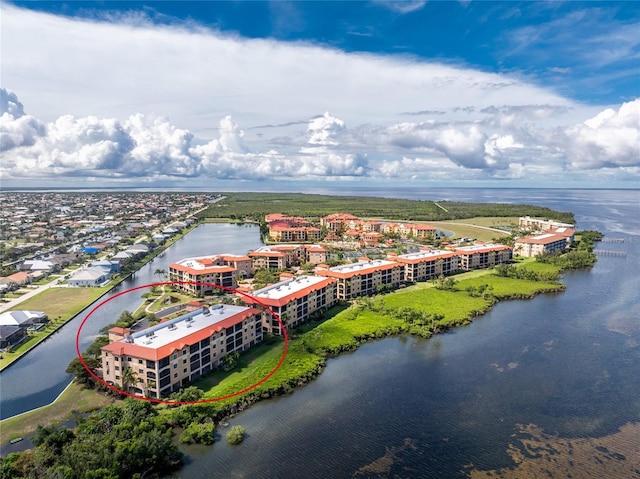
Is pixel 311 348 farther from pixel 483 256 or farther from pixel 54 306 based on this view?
pixel 483 256

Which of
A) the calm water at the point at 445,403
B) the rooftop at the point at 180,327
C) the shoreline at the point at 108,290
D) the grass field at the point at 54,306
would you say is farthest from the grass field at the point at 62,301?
the calm water at the point at 445,403

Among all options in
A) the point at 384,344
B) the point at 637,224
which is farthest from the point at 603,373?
the point at 637,224

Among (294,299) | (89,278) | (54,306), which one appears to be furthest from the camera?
(89,278)

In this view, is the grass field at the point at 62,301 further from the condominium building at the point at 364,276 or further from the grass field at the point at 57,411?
the condominium building at the point at 364,276

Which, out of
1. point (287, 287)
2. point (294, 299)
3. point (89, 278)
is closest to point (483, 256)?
point (287, 287)

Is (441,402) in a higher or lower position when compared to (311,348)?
lower

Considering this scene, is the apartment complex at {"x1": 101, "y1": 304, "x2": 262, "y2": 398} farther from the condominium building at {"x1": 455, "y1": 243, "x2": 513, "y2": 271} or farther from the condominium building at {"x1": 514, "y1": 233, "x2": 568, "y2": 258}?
the condominium building at {"x1": 514, "y1": 233, "x2": 568, "y2": 258}
